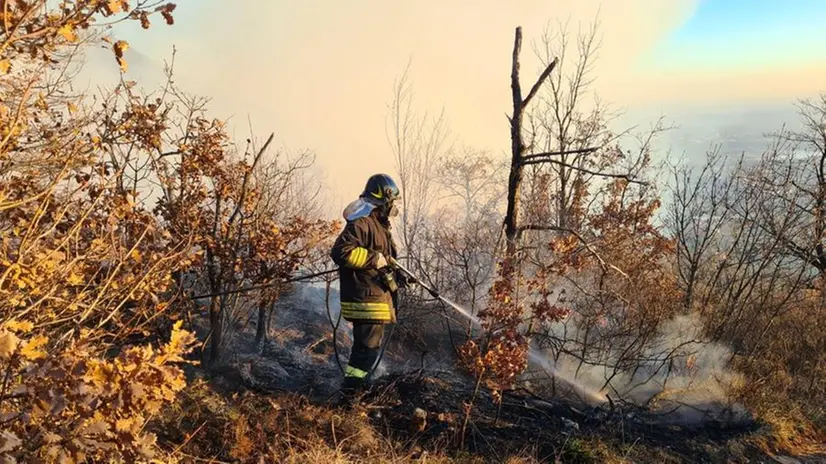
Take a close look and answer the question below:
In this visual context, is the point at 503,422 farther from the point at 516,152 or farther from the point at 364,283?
the point at 516,152

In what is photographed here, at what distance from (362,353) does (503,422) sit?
53.5 inches

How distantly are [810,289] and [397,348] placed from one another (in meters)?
6.87

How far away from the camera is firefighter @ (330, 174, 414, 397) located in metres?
4.16

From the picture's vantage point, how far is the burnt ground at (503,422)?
12.5 ft

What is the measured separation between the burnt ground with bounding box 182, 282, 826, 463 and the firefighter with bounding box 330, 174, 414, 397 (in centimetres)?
30

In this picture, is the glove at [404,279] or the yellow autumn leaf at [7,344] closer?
the yellow autumn leaf at [7,344]

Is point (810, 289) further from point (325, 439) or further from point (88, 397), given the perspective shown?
point (88, 397)

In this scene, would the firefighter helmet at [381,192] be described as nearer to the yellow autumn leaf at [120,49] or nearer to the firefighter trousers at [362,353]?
the firefighter trousers at [362,353]

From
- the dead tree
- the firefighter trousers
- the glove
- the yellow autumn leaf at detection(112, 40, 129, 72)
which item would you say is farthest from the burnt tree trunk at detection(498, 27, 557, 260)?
the yellow autumn leaf at detection(112, 40, 129, 72)

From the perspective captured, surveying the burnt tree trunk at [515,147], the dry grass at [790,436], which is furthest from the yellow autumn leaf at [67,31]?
the dry grass at [790,436]

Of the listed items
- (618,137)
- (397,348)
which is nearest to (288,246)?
(397,348)

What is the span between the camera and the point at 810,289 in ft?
26.1

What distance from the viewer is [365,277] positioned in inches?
171

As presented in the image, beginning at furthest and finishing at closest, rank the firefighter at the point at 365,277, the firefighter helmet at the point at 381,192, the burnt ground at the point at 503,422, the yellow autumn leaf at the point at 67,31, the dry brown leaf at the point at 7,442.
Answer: the firefighter helmet at the point at 381,192
the firefighter at the point at 365,277
the burnt ground at the point at 503,422
the yellow autumn leaf at the point at 67,31
the dry brown leaf at the point at 7,442
